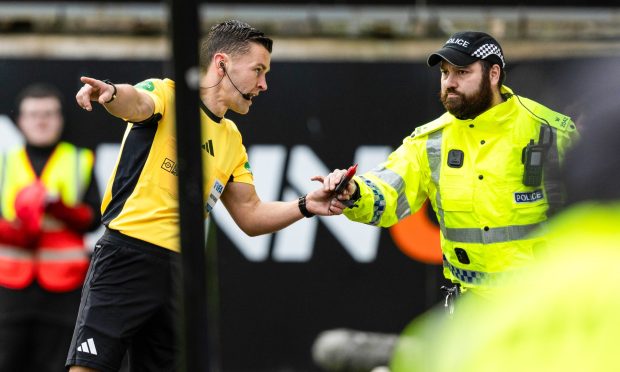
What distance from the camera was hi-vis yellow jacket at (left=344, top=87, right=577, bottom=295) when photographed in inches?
177

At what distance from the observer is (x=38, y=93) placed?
23.0 feet

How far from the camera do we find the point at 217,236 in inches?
289

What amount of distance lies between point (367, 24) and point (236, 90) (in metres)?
3.23

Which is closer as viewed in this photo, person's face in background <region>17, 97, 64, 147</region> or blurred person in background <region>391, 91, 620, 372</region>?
blurred person in background <region>391, 91, 620, 372</region>

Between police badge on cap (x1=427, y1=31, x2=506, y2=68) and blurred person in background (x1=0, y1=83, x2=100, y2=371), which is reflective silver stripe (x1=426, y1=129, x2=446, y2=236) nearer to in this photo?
police badge on cap (x1=427, y1=31, x2=506, y2=68)

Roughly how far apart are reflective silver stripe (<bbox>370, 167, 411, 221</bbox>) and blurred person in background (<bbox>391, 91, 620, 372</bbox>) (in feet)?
9.47

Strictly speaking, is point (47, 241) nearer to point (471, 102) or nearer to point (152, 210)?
point (152, 210)

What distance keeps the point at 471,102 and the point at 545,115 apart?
0.31 meters

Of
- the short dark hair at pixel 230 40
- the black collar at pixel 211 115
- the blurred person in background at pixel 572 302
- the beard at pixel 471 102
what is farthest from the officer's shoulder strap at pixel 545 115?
the blurred person in background at pixel 572 302

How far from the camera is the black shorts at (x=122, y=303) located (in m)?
4.23

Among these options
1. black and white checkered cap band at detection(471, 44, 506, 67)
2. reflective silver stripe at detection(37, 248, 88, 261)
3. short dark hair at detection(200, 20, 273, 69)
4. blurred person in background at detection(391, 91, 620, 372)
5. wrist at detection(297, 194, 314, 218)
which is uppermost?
short dark hair at detection(200, 20, 273, 69)

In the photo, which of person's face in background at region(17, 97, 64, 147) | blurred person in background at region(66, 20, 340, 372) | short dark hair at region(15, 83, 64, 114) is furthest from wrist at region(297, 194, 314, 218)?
short dark hair at region(15, 83, 64, 114)

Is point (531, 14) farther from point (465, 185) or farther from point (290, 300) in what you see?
point (465, 185)

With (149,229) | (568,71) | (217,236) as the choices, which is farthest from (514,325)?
(217,236)
